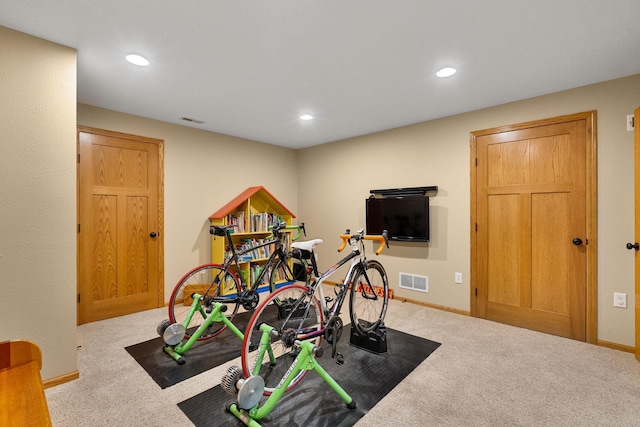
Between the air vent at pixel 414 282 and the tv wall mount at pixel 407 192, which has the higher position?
the tv wall mount at pixel 407 192

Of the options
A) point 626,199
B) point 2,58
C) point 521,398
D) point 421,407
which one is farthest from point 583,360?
point 2,58

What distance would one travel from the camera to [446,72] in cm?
253

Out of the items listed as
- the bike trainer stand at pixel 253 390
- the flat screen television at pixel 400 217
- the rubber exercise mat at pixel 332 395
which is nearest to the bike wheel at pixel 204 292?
the rubber exercise mat at pixel 332 395

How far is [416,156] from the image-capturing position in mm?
4020

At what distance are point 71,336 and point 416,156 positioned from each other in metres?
4.00

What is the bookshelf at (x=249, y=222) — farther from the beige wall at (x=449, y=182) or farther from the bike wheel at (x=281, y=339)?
the bike wheel at (x=281, y=339)

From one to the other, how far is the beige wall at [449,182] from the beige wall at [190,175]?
4.37 feet

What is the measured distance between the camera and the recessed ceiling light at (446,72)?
8.12 ft

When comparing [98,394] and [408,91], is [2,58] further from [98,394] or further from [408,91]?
[408,91]

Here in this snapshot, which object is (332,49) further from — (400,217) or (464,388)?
(464,388)

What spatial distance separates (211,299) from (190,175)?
2.06 meters

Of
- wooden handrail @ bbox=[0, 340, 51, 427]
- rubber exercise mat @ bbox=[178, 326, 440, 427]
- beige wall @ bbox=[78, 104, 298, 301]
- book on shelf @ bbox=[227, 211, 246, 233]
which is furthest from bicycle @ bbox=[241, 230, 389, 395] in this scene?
beige wall @ bbox=[78, 104, 298, 301]

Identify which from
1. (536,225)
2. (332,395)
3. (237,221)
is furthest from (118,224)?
(536,225)

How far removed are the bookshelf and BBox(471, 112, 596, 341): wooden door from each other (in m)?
2.87
